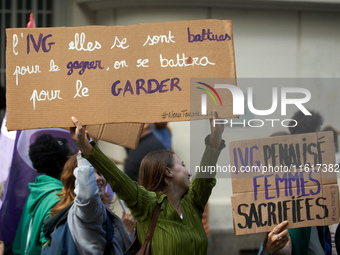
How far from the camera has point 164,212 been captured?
3.60 metres

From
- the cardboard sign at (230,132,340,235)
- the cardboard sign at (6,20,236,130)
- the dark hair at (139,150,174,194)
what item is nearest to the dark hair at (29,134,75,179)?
the dark hair at (139,150,174,194)

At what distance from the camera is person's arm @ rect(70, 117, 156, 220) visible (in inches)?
131

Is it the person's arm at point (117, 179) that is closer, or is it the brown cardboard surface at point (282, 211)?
the person's arm at point (117, 179)

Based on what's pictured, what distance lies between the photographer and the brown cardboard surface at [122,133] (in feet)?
12.8

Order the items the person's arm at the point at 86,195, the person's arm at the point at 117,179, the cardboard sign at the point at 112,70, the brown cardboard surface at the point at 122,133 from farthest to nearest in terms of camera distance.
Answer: the brown cardboard surface at the point at 122,133
the person's arm at the point at 86,195
the cardboard sign at the point at 112,70
the person's arm at the point at 117,179

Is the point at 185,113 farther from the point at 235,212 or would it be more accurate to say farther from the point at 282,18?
the point at 282,18

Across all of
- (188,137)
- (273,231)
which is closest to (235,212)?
(273,231)

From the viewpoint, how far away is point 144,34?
3.50m

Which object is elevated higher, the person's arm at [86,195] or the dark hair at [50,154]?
the dark hair at [50,154]

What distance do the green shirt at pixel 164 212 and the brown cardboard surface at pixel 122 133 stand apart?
0.42 meters

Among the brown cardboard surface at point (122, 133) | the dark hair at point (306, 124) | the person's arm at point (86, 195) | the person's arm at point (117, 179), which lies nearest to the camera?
the person's arm at point (117, 179)

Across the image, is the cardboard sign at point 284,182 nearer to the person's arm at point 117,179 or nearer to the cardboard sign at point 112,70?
the cardboard sign at point 112,70

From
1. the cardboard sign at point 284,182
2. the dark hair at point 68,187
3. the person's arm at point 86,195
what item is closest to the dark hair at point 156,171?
the person's arm at point 86,195

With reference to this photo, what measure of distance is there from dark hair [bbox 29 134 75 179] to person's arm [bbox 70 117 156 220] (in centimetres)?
127
